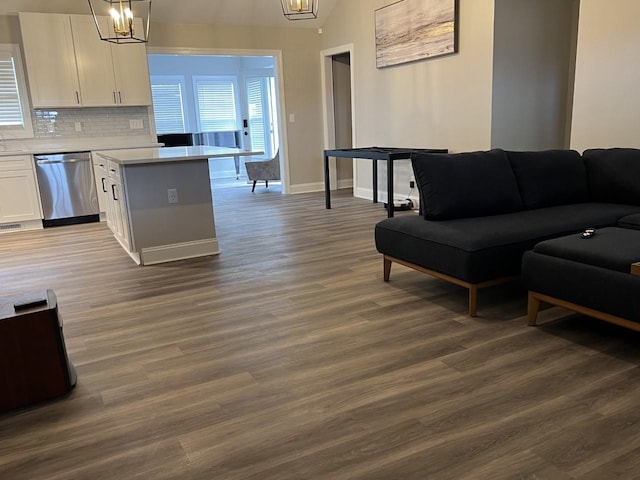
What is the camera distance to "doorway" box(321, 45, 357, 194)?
791 centimetres

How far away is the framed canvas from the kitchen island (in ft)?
8.71

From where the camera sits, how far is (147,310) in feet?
10.5

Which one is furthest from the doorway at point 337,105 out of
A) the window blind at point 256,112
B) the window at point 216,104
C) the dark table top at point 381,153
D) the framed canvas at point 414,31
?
the window at point 216,104

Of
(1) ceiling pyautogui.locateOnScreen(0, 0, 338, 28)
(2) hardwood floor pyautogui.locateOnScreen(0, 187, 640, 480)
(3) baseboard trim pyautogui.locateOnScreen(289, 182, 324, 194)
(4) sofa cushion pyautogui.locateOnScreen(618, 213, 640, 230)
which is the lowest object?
(2) hardwood floor pyautogui.locateOnScreen(0, 187, 640, 480)

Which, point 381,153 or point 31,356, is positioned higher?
point 381,153


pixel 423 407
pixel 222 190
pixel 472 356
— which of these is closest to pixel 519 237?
pixel 472 356

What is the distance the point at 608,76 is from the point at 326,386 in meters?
3.61

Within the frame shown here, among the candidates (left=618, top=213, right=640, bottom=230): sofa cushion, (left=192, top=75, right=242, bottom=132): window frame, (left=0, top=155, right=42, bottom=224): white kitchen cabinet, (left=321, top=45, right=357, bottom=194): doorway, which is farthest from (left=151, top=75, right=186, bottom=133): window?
(left=618, top=213, right=640, bottom=230): sofa cushion

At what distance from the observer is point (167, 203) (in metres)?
4.18

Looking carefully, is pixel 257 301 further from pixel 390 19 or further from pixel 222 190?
pixel 222 190

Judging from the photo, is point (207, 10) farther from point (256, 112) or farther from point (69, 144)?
point (256, 112)

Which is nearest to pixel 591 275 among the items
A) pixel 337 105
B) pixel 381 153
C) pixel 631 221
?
pixel 631 221

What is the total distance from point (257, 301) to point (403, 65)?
13.2 feet

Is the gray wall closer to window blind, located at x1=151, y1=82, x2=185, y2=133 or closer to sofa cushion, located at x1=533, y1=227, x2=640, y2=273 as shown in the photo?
sofa cushion, located at x1=533, y1=227, x2=640, y2=273
